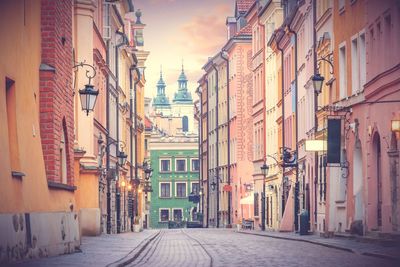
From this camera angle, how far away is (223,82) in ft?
350

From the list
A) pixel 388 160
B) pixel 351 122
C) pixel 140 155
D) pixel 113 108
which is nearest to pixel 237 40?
pixel 140 155

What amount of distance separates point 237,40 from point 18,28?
73306 mm

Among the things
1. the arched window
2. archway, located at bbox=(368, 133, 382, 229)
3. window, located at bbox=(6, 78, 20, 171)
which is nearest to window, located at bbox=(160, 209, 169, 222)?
archway, located at bbox=(368, 133, 382, 229)

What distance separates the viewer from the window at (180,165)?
163 metres

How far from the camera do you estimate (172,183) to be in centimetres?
16375

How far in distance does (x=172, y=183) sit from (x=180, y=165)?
2.73 metres

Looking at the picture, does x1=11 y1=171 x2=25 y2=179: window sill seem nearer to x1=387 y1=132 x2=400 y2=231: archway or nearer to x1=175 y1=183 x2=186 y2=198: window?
x1=387 y1=132 x2=400 y2=231: archway

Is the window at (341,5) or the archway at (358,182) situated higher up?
the window at (341,5)

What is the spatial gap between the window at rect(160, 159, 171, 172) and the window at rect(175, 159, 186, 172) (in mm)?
1032

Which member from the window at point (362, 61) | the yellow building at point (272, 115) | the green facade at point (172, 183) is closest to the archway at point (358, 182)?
the window at point (362, 61)

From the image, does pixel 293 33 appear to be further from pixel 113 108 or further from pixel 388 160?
pixel 388 160

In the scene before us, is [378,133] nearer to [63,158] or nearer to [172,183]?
[63,158]

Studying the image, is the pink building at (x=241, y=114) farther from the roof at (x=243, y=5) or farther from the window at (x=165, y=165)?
the window at (x=165, y=165)

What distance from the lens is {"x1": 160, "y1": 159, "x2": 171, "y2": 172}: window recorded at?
531 ft
